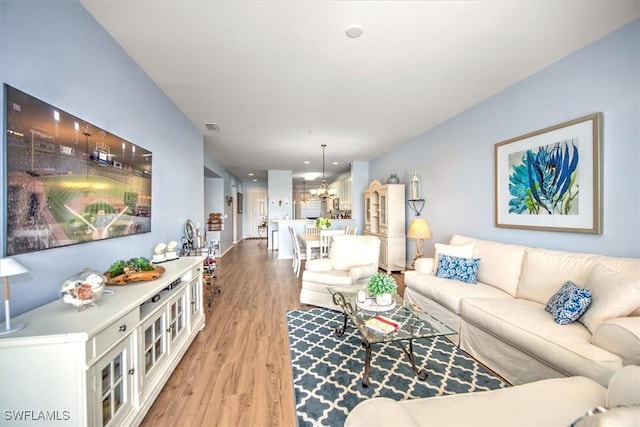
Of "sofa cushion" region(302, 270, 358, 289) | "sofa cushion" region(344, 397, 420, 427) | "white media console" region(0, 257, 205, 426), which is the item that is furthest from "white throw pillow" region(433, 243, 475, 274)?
"white media console" region(0, 257, 205, 426)

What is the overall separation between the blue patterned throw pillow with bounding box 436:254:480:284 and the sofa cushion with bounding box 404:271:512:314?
68mm

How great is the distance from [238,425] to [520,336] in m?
1.94

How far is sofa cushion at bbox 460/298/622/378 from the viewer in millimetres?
1421

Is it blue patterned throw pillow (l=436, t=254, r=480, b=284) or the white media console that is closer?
the white media console

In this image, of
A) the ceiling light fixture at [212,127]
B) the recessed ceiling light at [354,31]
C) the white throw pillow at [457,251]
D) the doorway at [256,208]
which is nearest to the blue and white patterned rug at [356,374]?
the white throw pillow at [457,251]

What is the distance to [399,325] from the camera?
1960 millimetres

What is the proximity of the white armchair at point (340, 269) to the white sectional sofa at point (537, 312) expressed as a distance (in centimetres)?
68

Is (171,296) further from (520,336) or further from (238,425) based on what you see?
(520,336)

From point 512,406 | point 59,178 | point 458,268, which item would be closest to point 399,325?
point 512,406

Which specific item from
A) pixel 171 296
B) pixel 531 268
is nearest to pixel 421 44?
pixel 531 268

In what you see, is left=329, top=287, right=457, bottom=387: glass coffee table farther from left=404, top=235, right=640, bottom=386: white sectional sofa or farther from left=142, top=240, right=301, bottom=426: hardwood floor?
left=142, top=240, right=301, bottom=426: hardwood floor

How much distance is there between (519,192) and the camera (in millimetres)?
2836

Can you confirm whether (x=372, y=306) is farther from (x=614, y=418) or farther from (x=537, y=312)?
(x=614, y=418)

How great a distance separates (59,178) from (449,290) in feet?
10.3
